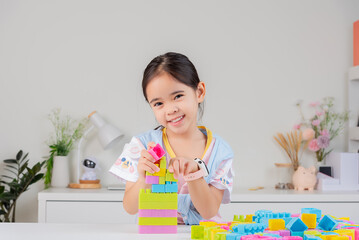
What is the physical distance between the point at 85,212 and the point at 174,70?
155 cm

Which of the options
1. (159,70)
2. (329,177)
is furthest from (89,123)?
(159,70)

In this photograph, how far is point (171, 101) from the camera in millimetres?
1503

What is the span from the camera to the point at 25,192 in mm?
3242

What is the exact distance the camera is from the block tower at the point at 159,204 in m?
1.25

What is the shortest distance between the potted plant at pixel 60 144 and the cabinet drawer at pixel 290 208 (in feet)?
3.27

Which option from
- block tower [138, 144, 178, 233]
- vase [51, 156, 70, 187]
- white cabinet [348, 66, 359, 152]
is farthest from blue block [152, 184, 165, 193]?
white cabinet [348, 66, 359, 152]

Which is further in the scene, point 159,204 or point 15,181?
point 15,181

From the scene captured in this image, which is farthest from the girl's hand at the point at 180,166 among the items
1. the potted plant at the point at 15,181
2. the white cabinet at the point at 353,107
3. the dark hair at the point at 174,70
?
the white cabinet at the point at 353,107

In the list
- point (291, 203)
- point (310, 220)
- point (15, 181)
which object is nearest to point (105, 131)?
point (15, 181)

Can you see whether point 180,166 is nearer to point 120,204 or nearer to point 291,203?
point 120,204

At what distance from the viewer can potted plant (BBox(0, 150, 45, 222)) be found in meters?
3.01

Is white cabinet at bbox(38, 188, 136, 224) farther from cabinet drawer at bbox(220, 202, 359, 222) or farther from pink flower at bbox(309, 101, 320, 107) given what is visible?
pink flower at bbox(309, 101, 320, 107)

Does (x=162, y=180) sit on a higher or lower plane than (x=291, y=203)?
higher

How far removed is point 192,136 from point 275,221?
0.70 m
